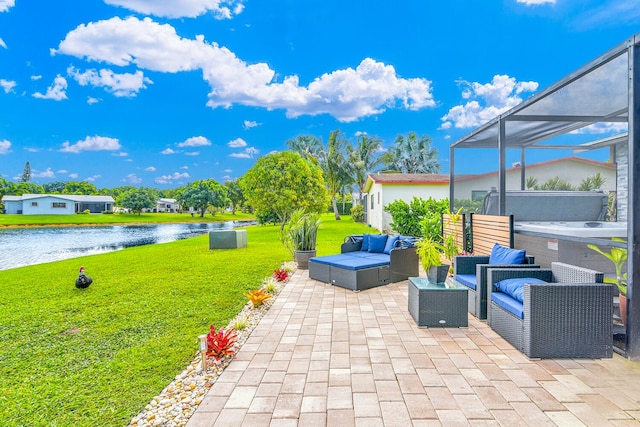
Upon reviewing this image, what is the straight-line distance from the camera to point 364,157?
1172 inches

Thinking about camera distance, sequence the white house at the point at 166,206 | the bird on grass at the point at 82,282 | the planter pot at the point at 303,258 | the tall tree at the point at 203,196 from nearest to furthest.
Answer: the bird on grass at the point at 82,282
the planter pot at the point at 303,258
the tall tree at the point at 203,196
the white house at the point at 166,206

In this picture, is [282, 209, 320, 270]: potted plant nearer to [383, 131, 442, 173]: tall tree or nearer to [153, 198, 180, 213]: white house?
[383, 131, 442, 173]: tall tree

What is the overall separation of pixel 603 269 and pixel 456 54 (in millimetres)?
26065

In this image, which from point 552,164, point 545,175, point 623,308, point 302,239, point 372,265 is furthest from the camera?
point 302,239

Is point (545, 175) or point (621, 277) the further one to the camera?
point (545, 175)

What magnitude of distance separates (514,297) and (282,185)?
16.5 m

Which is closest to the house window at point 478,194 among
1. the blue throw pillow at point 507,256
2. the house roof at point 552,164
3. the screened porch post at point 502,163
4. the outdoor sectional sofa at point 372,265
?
the house roof at point 552,164

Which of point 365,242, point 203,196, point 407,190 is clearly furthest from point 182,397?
point 203,196

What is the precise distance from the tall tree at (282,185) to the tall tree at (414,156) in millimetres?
17852

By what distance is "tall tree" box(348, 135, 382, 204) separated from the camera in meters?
29.2

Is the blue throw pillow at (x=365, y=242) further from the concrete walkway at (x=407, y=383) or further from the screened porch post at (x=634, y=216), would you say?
the screened porch post at (x=634, y=216)

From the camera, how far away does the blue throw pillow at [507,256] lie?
412 centimetres

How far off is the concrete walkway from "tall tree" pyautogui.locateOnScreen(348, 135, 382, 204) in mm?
25872

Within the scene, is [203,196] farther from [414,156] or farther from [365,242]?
[365,242]
